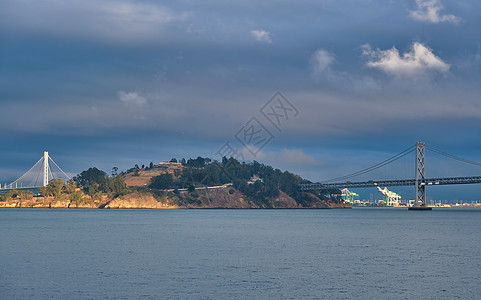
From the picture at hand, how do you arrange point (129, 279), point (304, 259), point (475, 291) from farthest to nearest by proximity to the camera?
point (304, 259) < point (129, 279) < point (475, 291)

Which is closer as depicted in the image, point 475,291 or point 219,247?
point 475,291

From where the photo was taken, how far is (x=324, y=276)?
121 ft

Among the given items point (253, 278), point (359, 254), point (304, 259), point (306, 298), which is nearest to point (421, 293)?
point (306, 298)

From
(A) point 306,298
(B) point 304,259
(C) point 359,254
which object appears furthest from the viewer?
(C) point 359,254

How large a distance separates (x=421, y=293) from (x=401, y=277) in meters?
5.53

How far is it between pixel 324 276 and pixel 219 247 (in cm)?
2042

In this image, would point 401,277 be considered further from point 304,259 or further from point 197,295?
point 197,295

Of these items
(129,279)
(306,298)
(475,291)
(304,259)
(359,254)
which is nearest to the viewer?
(306,298)

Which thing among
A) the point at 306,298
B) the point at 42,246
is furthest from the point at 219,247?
the point at 306,298

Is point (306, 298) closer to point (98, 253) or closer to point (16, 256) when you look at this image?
point (98, 253)

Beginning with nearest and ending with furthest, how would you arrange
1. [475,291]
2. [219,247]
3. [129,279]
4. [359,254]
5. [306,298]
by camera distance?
[306,298], [475,291], [129,279], [359,254], [219,247]

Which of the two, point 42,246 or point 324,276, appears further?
point 42,246

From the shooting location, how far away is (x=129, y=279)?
3522cm

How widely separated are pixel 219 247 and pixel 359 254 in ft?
46.3
